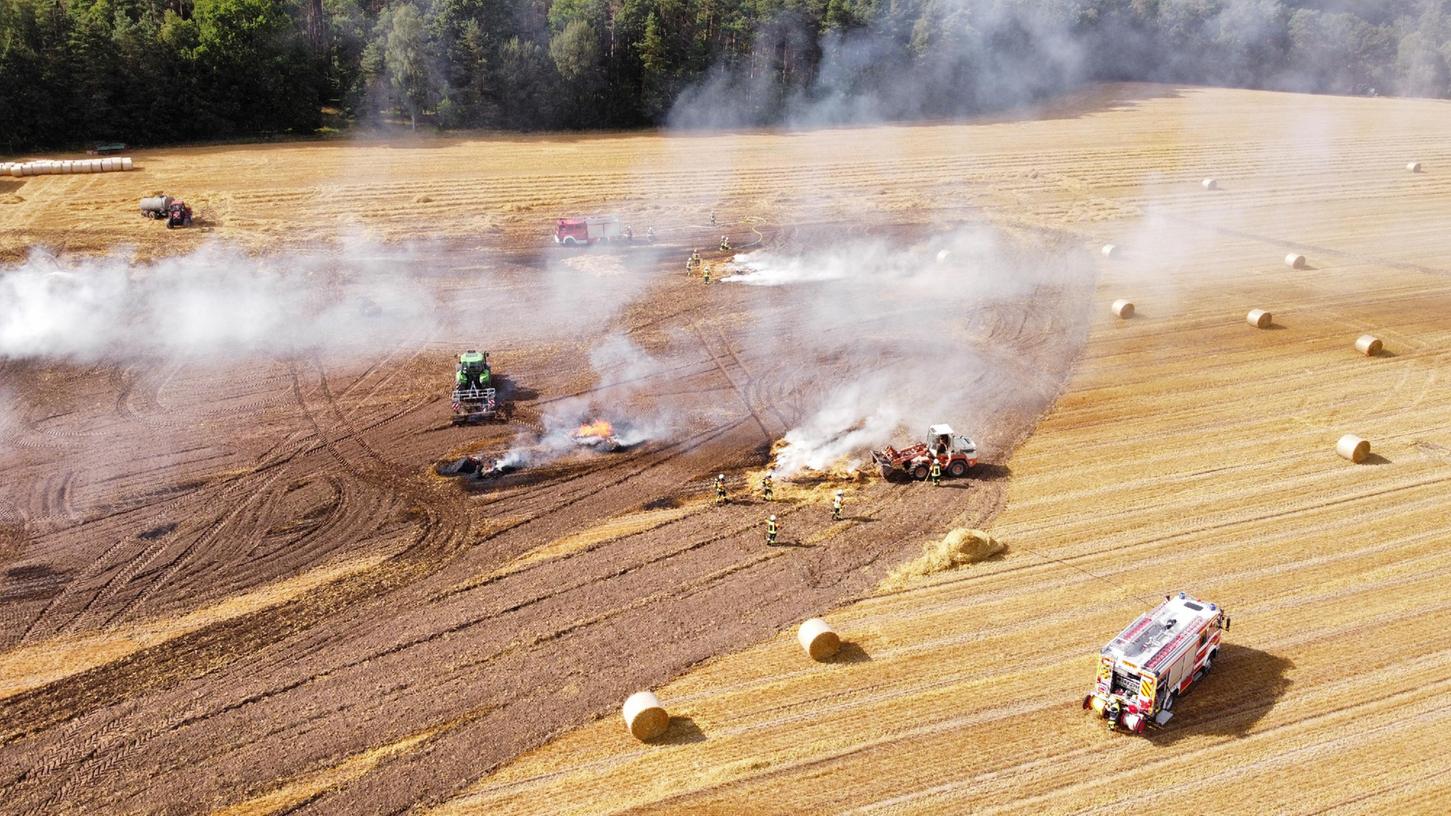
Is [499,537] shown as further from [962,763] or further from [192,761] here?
[962,763]

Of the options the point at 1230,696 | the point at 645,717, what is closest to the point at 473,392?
the point at 645,717

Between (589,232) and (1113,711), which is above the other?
(589,232)

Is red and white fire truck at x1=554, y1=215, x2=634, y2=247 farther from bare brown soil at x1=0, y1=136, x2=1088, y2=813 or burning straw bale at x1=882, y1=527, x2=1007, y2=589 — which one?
burning straw bale at x1=882, y1=527, x2=1007, y2=589

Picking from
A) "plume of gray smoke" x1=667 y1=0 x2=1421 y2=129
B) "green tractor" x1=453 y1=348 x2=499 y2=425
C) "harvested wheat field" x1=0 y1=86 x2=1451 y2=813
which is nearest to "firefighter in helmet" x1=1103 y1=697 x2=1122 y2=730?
"harvested wheat field" x1=0 y1=86 x2=1451 y2=813

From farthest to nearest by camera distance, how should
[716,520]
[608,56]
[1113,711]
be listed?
[608,56] < [716,520] < [1113,711]

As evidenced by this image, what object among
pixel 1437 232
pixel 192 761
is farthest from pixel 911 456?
pixel 1437 232

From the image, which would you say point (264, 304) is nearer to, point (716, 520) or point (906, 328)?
point (716, 520)
